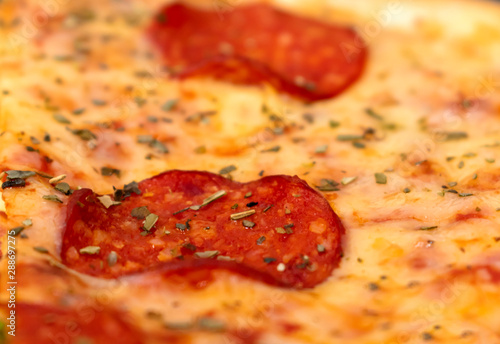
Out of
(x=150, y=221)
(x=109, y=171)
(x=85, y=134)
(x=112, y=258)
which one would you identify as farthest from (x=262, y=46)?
(x=112, y=258)

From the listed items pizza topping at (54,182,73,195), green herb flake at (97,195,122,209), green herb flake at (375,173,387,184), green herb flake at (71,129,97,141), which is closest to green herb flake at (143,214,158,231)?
green herb flake at (97,195,122,209)

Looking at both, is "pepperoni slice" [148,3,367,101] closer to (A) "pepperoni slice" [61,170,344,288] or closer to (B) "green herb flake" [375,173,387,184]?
(B) "green herb flake" [375,173,387,184]

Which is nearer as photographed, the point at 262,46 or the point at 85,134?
the point at 85,134

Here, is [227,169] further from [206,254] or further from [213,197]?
[206,254]

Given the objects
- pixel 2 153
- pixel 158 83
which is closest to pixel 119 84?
pixel 158 83

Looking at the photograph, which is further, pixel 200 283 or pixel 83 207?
pixel 83 207

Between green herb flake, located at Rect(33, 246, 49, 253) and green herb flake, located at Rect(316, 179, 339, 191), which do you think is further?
green herb flake, located at Rect(316, 179, 339, 191)

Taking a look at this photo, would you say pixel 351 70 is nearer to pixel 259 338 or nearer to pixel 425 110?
pixel 425 110
